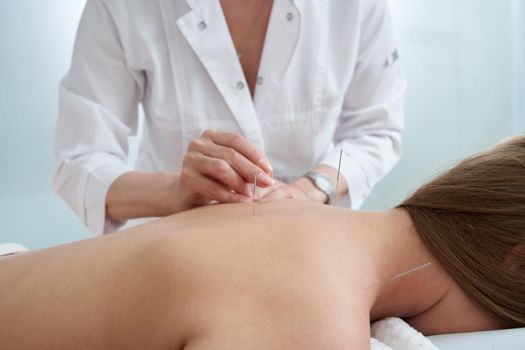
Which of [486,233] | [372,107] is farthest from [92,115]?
[486,233]

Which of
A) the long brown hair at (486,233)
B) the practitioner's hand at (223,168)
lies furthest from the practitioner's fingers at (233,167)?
the long brown hair at (486,233)

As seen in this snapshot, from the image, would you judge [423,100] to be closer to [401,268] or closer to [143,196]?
[143,196]

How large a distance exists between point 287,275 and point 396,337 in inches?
9.9

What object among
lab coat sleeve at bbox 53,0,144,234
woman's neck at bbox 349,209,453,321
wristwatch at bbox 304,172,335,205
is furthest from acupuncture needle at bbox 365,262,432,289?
lab coat sleeve at bbox 53,0,144,234

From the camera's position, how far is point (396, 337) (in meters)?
0.98

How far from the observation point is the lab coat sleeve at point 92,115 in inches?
61.8

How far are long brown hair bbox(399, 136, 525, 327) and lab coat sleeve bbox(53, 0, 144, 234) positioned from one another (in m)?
0.80

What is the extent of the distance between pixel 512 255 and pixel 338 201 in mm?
676

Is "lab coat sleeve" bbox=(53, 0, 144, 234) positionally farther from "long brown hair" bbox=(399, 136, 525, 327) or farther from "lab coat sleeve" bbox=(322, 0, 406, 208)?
"long brown hair" bbox=(399, 136, 525, 327)

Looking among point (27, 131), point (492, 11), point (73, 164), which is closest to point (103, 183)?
point (73, 164)

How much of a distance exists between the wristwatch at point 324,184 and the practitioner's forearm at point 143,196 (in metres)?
0.33

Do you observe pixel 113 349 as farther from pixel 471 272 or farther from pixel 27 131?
pixel 27 131

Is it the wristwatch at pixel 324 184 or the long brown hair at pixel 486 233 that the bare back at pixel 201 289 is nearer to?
the long brown hair at pixel 486 233

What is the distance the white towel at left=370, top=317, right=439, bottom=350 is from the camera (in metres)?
0.92
